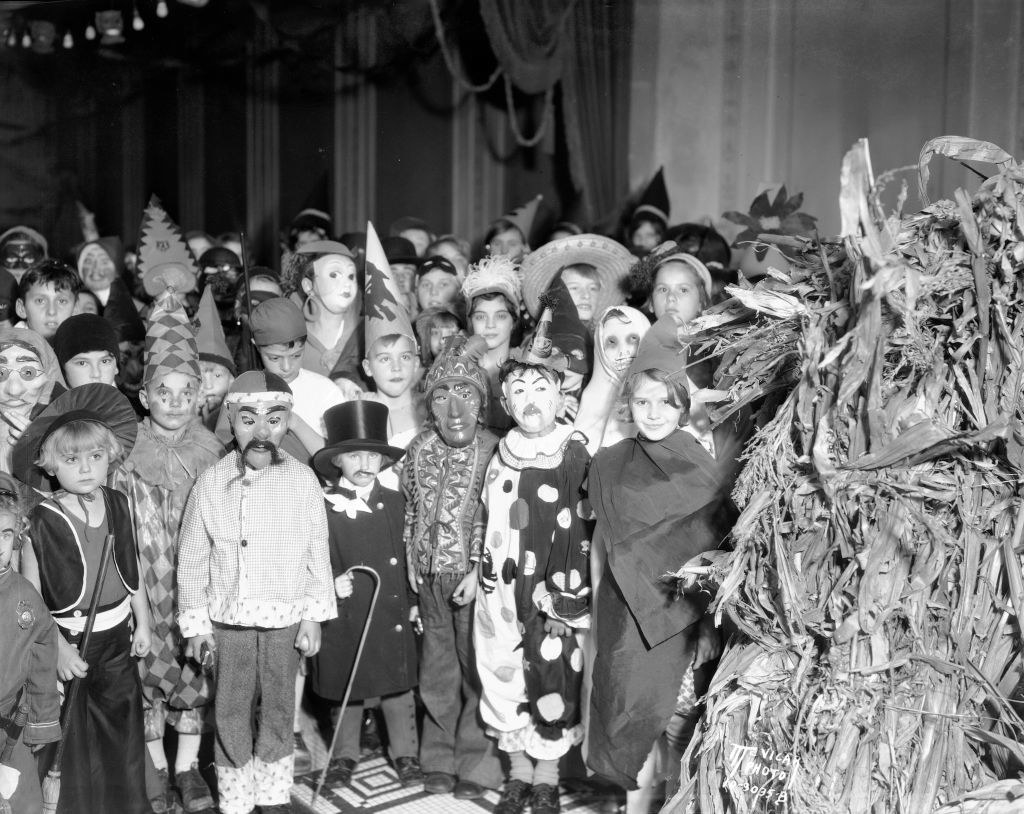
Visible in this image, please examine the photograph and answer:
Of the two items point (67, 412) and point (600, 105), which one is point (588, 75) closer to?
point (600, 105)

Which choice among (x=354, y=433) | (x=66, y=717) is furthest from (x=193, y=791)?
(x=354, y=433)

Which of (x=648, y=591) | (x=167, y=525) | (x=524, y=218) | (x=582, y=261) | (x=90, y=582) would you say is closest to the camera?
(x=648, y=591)

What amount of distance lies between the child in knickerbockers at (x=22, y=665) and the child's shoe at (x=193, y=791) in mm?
583

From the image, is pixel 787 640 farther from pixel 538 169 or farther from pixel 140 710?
pixel 538 169

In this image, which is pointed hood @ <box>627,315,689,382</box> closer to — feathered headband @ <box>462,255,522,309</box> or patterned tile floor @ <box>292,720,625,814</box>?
feathered headband @ <box>462,255,522,309</box>

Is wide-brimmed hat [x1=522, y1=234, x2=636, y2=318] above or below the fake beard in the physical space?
above

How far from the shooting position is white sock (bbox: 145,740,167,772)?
12.5 feet

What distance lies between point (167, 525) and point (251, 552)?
463 mm

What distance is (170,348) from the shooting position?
3.87m

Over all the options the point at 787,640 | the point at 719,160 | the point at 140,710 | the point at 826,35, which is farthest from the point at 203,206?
the point at 787,640

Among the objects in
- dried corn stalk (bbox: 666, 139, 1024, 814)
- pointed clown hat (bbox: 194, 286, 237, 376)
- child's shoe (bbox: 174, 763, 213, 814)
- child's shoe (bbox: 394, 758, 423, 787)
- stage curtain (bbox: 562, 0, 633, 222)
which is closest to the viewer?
dried corn stalk (bbox: 666, 139, 1024, 814)

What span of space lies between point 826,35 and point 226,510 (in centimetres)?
649

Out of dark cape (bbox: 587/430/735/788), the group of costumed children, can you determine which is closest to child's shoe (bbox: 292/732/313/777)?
the group of costumed children

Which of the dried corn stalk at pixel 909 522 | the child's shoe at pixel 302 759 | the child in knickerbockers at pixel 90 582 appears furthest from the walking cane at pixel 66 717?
the dried corn stalk at pixel 909 522
